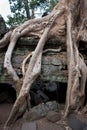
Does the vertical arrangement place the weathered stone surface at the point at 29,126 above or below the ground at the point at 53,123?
above

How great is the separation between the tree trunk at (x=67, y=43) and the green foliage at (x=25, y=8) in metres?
6.15

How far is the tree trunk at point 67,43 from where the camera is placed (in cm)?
455

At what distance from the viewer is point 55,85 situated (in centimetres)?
649

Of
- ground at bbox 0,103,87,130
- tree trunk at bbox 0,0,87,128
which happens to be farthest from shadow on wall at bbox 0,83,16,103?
ground at bbox 0,103,87,130

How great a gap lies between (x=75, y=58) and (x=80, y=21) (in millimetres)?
1058

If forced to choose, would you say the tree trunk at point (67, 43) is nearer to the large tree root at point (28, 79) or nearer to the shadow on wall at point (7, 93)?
the large tree root at point (28, 79)

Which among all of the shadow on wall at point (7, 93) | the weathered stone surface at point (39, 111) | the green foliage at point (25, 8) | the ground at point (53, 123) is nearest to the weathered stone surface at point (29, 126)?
the ground at point (53, 123)

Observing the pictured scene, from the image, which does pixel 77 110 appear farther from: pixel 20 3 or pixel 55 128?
pixel 20 3

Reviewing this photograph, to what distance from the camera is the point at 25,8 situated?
11.8 m

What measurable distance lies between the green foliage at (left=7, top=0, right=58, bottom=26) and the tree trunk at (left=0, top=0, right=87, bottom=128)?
6.15 m

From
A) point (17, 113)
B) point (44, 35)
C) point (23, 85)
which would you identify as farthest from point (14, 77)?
point (44, 35)

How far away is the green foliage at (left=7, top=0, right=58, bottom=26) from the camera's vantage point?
465 inches

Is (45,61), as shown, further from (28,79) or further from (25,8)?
(25,8)

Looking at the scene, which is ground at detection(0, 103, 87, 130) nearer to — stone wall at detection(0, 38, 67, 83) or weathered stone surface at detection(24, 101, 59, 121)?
weathered stone surface at detection(24, 101, 59, 121)
